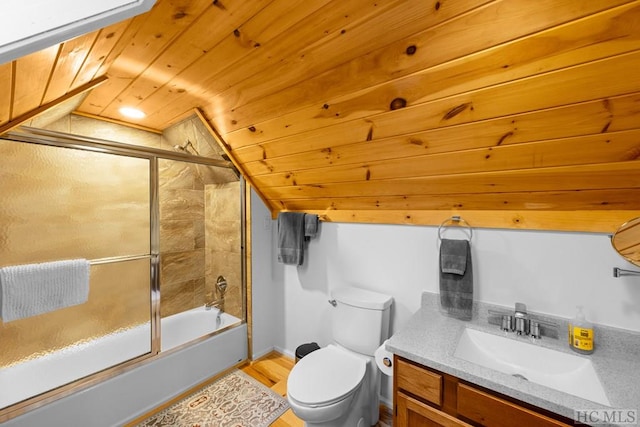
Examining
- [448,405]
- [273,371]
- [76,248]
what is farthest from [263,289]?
[448,405]

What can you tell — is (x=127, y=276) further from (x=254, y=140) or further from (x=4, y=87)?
(x=4, y=87)

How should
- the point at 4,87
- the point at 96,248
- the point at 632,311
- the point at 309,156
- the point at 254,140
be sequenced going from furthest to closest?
the point at 96,248
the point at 254,140
the point at 309,156
the point at 632,311
the point at 4,87

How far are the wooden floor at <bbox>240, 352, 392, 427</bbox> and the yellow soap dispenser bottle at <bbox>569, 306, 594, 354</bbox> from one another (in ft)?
3.76

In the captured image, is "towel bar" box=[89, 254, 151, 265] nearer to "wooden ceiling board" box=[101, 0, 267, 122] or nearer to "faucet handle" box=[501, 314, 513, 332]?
"wooden ceiling board" box=[101, 0, 267, 122]

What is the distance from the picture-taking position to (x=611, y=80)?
88cm

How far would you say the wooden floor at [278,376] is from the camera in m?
1.76

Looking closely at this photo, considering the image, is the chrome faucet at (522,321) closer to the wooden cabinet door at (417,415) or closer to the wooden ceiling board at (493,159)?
the wooden cabinet door at (417,415)

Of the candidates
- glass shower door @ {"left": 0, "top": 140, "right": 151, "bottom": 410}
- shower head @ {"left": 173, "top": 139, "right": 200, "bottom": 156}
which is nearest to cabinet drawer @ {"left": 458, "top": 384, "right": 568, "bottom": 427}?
glass shower door @ {"left": 0, "top": 140, "right": 151, "bottom": 410}

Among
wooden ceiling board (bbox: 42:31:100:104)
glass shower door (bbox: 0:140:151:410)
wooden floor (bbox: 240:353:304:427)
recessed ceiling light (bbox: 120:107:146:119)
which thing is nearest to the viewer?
wooden ceiling board (bbox: 42:31:100:104)

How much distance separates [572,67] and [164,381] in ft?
8.84

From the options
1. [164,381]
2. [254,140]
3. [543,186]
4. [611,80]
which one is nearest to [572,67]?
[611,80]

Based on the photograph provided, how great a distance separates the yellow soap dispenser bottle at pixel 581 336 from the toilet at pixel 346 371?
2.85ft

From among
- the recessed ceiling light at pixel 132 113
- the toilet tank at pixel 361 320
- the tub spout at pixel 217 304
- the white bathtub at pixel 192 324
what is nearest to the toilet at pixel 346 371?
the toilet tank at pixel 361 320

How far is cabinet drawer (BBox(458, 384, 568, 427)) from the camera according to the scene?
2.99 feet
